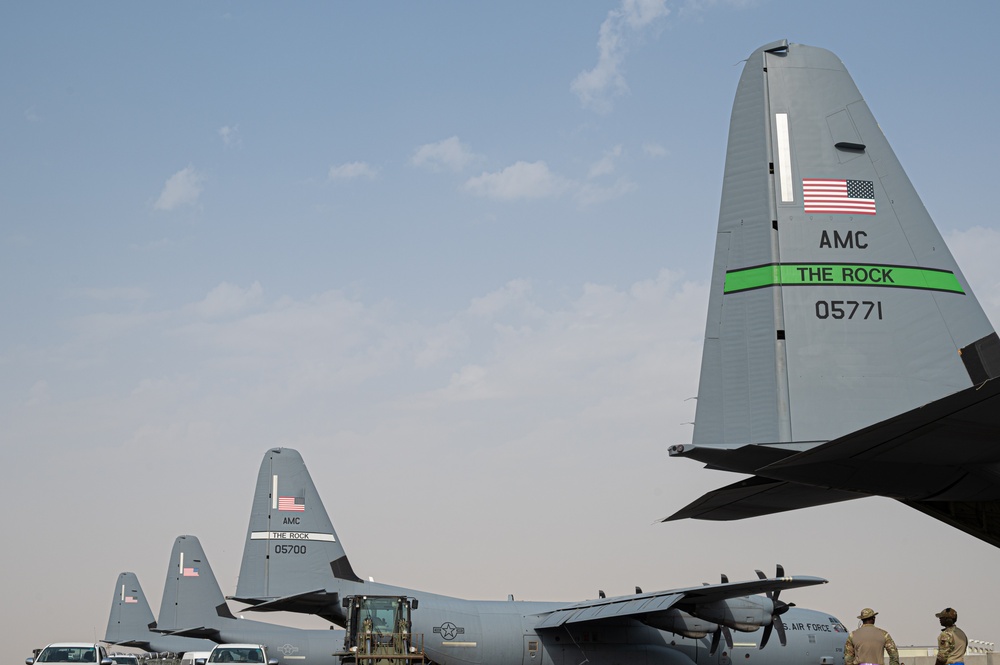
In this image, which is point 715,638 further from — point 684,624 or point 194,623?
point 194,623

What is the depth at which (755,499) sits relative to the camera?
10.9 meters

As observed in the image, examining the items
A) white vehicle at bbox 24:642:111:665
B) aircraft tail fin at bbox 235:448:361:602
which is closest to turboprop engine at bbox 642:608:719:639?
aircraft tail fin at bbox 235:448:361:602

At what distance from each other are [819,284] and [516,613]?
18.3 meters

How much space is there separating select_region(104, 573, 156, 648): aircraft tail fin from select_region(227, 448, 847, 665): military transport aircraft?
1652 centimetres

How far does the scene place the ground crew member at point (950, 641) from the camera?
9023 mm

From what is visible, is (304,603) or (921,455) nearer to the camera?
(921,455)

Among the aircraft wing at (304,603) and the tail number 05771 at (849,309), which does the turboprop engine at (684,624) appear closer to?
the aircraft wing at (304,603)

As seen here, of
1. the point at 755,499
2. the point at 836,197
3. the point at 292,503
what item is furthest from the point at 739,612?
the point at 836,197

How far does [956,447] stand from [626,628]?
18987 mm

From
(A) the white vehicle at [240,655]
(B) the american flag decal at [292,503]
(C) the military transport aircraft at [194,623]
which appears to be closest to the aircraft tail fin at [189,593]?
(C) the military transport aircraft at [194,623]

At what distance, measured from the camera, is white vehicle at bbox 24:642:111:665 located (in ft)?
68.7

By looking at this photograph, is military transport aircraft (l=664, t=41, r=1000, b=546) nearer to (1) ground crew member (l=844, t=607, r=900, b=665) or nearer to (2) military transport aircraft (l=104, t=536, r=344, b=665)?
(1) ground crew member (l=844, t=607, r=900, b=665)

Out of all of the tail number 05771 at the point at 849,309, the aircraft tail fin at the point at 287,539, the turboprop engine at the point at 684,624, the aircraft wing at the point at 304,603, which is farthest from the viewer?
the aircraft tail fin at the point at 287,539

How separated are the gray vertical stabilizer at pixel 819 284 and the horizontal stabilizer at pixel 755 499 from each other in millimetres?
1218
